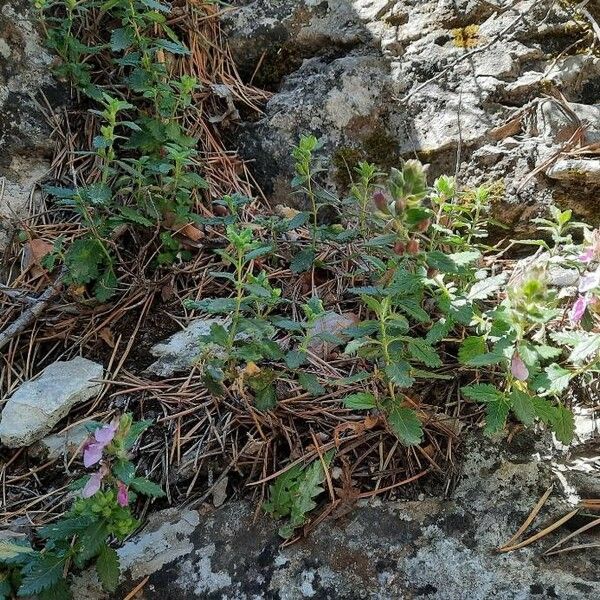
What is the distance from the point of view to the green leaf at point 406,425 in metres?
1.71

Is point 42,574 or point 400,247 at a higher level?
point 400,247

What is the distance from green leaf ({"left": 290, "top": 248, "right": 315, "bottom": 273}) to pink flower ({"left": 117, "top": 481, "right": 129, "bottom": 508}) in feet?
3.66

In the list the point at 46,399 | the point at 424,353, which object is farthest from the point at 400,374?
the point at 46,399

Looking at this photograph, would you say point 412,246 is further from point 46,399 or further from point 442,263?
point 46,399

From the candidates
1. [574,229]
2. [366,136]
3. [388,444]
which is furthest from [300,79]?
[388,444]

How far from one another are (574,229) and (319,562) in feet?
5.50

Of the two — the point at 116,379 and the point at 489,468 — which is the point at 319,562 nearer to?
the point at 489,468

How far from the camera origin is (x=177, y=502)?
1.90 meters

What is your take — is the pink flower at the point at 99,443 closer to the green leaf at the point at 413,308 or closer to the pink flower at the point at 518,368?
the green leaf at the point at 413,308

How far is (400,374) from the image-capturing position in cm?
172

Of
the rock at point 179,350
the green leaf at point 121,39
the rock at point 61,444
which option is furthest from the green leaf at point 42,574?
the green leaf at point 121,39

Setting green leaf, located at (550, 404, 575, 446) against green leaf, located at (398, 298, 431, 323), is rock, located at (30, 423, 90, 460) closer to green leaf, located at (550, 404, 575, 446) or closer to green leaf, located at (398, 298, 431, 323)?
green leaf, located at (398, 298, 431, 323)

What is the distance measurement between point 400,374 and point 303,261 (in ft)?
2.74

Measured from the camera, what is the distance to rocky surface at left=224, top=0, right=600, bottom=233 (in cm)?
253
